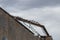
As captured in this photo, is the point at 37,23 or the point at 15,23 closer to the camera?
the point at 15,23

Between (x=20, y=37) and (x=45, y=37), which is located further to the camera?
(x=45, y=37)

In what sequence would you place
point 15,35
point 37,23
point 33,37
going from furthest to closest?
point 37,23 → point 33,37 → point 15,35

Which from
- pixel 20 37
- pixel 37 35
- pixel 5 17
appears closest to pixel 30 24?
pixel 37 35

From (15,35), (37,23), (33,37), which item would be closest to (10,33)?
(15,35)

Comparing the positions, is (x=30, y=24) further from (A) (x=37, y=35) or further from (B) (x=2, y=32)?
(B) (x=2, y=32)

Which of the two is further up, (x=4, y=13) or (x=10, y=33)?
(x=4, y=13)

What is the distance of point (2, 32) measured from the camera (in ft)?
56.3

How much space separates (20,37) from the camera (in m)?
18.8

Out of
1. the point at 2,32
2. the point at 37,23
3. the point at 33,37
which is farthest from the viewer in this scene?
the point at 37,23

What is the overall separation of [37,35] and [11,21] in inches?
134

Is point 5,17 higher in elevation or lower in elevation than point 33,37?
higher

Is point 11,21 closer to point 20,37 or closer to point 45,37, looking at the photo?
point 20,37

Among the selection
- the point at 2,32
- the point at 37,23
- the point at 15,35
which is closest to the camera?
the point at 2,32

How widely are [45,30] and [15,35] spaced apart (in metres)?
5.52
